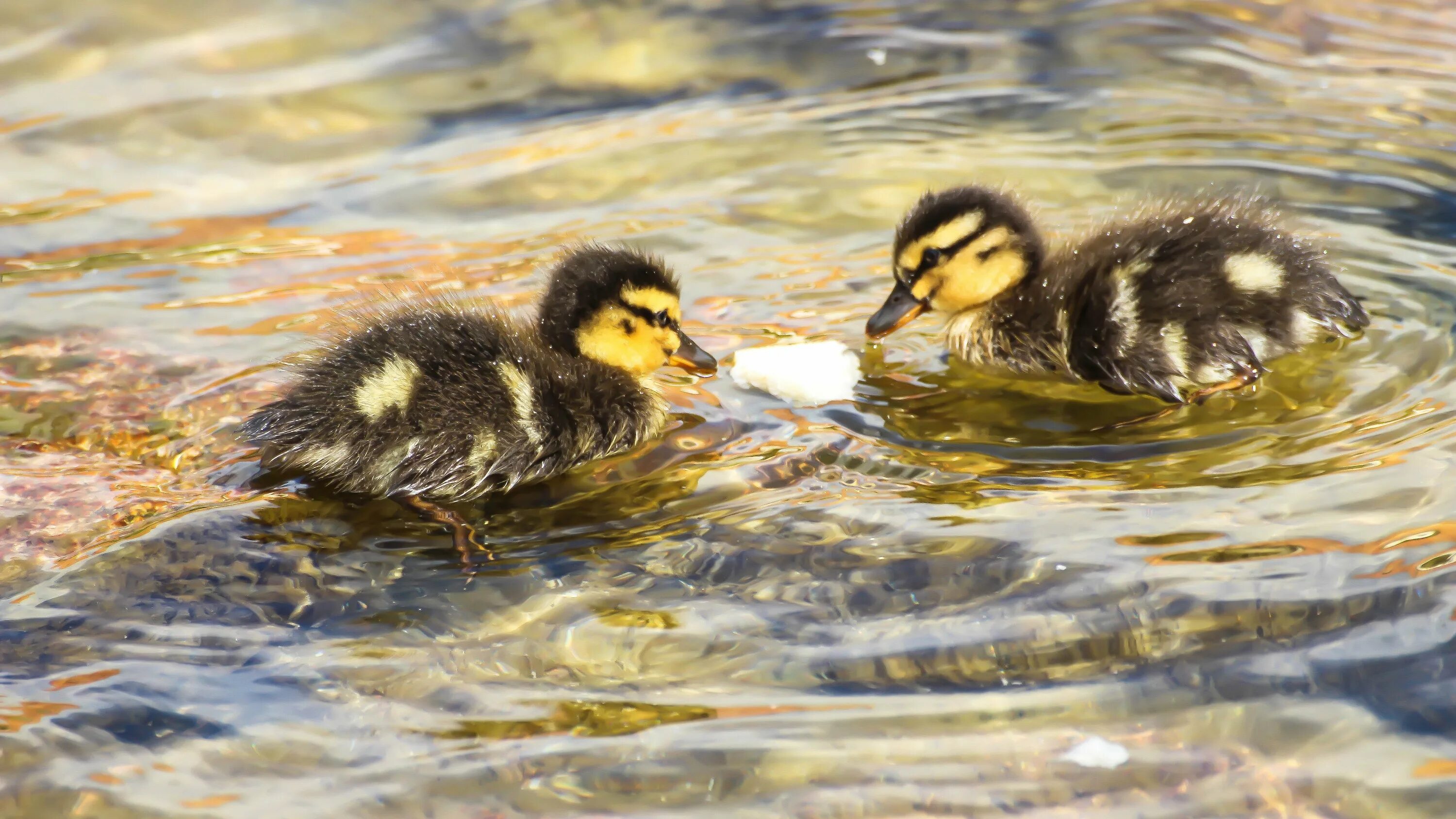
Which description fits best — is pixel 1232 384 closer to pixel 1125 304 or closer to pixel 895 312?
pixel 1125 304

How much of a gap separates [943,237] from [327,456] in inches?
65.5

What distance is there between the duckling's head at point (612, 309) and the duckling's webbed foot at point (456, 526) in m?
0.54

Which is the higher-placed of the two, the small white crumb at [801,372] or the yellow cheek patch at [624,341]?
the yellow cheek patch at [624,341]

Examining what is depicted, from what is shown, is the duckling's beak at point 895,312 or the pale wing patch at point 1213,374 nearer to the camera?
the pale wing patch at point 1213,374

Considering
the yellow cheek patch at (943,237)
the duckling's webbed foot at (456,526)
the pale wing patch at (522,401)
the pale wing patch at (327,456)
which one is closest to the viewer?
the duckling's webbed foot at (456,526)

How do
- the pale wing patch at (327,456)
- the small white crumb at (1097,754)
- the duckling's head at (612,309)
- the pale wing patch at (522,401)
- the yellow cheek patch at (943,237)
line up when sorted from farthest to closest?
the yellow cheek patch at (943,237) < the duckling's head at (612,309) < the pale wing patch at (522,401) < the pale wing patch at (327,456) < the small white crumb at (1097,754)

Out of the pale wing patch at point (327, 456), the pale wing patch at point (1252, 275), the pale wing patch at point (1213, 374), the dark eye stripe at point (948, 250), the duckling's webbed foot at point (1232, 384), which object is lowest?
the duckling's webbed foot at point (1232, 384)

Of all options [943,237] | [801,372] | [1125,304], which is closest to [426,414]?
[801,372]

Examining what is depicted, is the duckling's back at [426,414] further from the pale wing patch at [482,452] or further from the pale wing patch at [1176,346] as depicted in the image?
the pale wing patch at [1176,346]

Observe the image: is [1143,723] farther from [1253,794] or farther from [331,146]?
[331,146]

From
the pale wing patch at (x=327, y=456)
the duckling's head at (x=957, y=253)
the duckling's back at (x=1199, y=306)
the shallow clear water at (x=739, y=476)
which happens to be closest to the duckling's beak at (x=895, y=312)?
the duckling's head at (x=957, y=253)

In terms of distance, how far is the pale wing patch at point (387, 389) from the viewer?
9.92 ft

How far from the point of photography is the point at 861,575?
8.98ft

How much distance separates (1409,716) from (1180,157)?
295 centimetres
